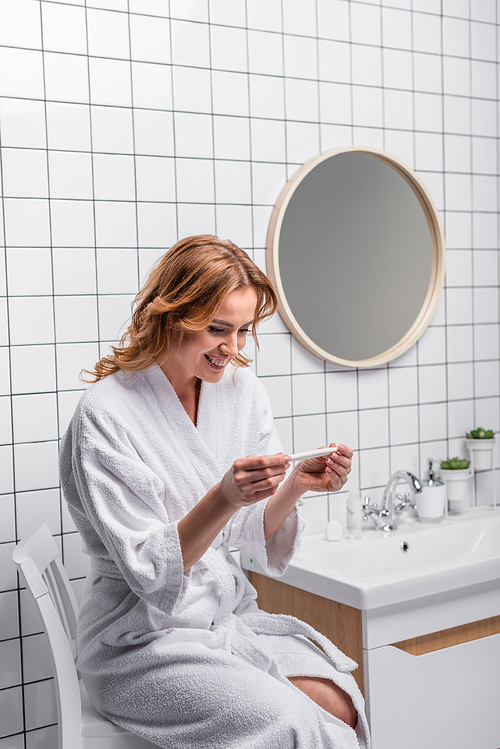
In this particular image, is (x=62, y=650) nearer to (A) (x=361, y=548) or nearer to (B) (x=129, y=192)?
(A) (x=361, y=548)

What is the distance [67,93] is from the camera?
5.63 ft

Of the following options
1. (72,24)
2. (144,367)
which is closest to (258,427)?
(144,367)

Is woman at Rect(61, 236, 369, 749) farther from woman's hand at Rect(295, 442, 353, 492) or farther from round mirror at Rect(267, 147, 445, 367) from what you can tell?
round mirror at Rect(267, 147, 445, 367)

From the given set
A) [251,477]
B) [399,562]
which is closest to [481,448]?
[399,562]

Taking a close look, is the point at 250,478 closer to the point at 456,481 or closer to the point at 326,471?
the point at 326,471

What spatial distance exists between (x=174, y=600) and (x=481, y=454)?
54.8 inches

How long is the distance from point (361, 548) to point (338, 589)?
0.39 metres

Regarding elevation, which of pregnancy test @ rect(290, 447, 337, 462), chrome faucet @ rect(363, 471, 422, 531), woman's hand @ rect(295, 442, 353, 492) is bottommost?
chrome faucet @ rect(363, 471, 422, 531)

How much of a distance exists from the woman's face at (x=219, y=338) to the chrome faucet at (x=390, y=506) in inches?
35.0

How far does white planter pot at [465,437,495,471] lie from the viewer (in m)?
2.27

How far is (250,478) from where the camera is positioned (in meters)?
1.17

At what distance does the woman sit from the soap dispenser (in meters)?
0.76

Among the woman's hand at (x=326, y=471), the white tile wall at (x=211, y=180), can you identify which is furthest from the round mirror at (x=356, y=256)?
the woman's hand at (x=326, y=471)

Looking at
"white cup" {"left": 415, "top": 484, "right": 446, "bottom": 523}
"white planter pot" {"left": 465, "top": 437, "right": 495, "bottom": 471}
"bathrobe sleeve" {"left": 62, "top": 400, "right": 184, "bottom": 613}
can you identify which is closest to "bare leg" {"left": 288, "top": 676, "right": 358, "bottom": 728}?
"bathrobe sleeve" {"left": 62, "top": 400, "right": 184, "bottom": 613}
